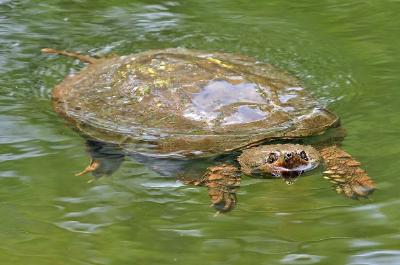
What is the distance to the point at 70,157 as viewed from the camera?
12.1ft

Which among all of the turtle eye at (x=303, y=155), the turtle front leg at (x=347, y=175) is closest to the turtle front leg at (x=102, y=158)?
the turtle eye at (x=303, y=155)

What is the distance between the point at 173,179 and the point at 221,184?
270mm

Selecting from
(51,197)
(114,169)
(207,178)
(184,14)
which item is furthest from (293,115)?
(184,14)

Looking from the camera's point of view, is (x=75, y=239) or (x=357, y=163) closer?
(x=75, y=239)

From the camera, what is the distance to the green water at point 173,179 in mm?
2797

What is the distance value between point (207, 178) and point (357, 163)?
2.24 ft

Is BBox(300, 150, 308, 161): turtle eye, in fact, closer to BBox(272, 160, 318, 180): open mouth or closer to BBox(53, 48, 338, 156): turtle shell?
BBox(272, 160, 318, 180): open mouth

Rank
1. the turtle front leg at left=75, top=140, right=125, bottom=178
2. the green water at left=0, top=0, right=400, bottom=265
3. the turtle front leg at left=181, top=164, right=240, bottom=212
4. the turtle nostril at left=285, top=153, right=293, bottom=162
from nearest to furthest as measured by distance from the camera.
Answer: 1. the green water at left=0, top=0, right=400, bottom=265
2. the turtle front leg at left=181, top=164, right=240, bottom=212
3. the turtle nostril at left=285, top=153, right=293, bottom=162
4. the turtle front leg at left=75, top=140, right=125, bottom=178

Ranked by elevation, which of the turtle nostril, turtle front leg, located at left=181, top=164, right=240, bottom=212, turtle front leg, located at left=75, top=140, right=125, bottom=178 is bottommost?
turtle front leg, located at left=75, top=140, right=125, bottom=178

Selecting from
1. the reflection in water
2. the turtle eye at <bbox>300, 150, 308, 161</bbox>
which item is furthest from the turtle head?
the reflection in water

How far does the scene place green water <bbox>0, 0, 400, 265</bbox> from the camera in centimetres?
280

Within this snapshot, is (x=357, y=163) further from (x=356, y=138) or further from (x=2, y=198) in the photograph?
(x=2, y=198)

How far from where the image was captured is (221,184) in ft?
10.5

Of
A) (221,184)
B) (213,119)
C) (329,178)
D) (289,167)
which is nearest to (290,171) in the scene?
(289,167)
